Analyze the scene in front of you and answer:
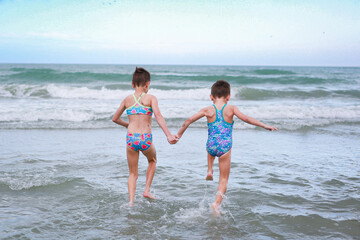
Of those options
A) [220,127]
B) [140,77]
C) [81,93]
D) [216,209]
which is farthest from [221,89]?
[81,93]

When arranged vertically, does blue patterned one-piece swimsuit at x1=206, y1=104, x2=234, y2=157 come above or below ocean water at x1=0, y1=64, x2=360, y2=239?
above

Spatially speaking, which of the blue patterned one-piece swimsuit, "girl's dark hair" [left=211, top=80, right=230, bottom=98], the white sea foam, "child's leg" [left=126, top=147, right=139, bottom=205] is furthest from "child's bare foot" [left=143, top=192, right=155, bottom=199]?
the white sea foam

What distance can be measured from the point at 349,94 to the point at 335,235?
21.1 m

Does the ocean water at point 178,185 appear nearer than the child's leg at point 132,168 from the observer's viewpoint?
Yes

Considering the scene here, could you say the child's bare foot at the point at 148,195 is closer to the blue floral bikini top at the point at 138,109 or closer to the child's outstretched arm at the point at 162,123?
the child's outstretched arm at the point at 162,123

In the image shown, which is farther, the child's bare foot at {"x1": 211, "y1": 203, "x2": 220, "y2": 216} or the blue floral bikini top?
the blue floral bikini top

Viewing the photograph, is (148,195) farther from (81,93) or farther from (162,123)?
(81,93)

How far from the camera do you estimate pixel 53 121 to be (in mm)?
10773

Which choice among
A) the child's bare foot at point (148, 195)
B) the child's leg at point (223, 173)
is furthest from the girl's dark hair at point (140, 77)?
the child's bare foot at point (148, 195)

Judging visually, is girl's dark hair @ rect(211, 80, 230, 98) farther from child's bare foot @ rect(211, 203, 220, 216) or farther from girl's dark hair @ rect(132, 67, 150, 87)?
child's bare foot @ rect(211, 203, 220, 216)

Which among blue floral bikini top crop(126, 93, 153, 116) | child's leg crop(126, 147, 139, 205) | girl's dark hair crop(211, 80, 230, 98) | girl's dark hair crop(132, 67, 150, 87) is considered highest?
girl's dark hair crop(132, 67, 150, 87)

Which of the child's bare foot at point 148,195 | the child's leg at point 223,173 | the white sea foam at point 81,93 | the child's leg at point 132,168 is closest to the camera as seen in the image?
the child's leg at point 223,173

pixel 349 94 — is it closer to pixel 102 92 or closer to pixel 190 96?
pixel 190 96

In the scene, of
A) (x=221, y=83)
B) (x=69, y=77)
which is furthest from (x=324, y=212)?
(x=69, y=77)
